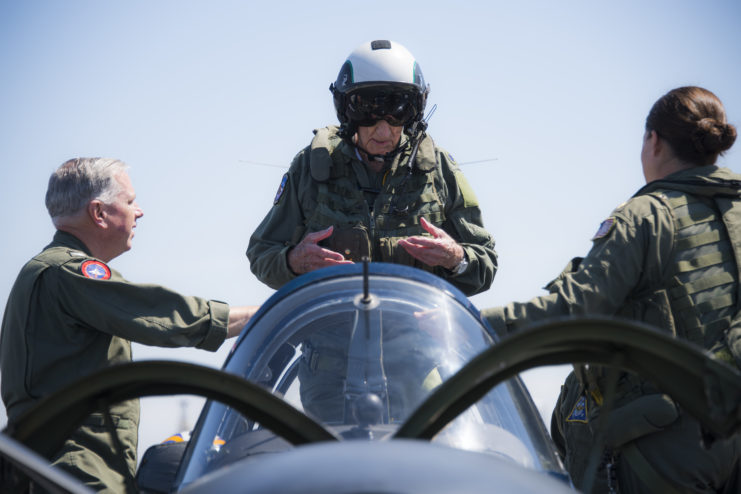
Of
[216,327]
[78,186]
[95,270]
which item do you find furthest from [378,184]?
Result: [95,270]

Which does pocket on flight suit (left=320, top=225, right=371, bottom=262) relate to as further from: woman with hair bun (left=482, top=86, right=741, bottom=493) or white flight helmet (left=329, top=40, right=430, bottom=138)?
woman with hair bun (left=482, top=86, right=741, bottom=493)

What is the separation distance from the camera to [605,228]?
3.95 m

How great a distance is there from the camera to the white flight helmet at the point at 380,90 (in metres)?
5.04

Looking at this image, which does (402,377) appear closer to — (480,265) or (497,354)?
(497,354)

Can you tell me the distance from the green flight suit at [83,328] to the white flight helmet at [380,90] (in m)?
1.59

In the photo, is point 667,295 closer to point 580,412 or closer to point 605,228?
point 605,228

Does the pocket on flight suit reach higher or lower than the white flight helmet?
lower

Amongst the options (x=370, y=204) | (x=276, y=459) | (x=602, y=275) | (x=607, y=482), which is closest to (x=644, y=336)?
(x=276, y=459)

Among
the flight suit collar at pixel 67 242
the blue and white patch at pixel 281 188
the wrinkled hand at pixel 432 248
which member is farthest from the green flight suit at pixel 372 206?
the flight suit collar at pixel 67 242

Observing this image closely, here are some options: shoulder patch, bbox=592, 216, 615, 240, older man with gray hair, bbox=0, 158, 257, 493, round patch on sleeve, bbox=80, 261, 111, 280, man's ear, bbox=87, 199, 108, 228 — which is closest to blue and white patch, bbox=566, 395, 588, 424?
shoulder patch, bbox=592, 216, 615, 240

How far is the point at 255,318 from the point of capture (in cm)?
325

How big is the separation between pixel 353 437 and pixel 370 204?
2.67m

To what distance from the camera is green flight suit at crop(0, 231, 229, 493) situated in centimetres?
390

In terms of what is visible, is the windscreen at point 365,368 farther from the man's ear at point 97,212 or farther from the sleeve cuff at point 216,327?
the man's ear at point 97,212
